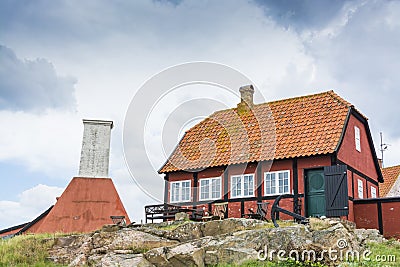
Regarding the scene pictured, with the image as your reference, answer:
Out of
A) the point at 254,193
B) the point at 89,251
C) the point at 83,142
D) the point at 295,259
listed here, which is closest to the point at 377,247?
the point at 295,259

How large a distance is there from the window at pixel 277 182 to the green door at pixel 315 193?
2.88 feet

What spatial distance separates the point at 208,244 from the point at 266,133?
9785mm

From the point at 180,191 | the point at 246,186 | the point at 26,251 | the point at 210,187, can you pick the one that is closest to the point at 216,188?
the point at 210,187

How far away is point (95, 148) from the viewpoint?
2386 centimetres

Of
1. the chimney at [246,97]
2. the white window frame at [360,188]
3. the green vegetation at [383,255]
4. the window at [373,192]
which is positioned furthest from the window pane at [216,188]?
the green vegetation at [383,255]

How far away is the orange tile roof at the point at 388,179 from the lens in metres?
30.1

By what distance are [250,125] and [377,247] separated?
9.69 metres

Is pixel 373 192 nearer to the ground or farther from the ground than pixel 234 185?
nearer to the ground

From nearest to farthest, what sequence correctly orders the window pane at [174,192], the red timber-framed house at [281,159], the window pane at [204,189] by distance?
the red timber-framed house at [281,159] < the window pane at [204,189] < the window pane at [174,192]

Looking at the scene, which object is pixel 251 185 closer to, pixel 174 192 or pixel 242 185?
pixel 242 185

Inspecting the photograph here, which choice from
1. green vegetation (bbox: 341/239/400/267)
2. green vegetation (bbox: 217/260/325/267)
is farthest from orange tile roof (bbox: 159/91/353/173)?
green vegetation (bbox: 217/260/325/267)

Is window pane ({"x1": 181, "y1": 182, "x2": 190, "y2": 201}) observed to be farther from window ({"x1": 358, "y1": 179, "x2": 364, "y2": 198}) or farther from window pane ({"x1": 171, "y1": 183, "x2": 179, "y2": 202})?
window ({"x1": 358, "y1": 179, "x2": 364, "y2": 198})

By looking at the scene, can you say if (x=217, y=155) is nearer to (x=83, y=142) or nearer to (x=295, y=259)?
(x=83, y=142)

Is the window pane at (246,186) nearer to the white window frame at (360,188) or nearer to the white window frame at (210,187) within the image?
the white window frame at (210,187)
